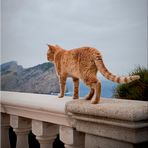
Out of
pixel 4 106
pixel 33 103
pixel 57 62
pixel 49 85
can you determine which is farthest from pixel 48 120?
pixel 49 85

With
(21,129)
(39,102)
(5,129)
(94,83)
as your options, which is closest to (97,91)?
(94,83)

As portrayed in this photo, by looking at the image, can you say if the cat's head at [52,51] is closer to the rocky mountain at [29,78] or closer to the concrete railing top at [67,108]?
the concrete railing top at [67,108]

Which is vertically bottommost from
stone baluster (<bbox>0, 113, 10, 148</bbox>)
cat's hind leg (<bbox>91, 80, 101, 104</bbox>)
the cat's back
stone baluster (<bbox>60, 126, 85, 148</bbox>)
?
stone baluster (<bbox>0, 113, 10, 148</bbox>)

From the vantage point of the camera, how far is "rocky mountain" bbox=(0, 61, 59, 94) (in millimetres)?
2249

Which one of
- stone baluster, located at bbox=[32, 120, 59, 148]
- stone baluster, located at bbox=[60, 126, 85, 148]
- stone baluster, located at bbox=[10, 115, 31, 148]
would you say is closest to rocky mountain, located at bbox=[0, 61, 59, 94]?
stone baluster, located at bbox=[10, 115, 31, 148]

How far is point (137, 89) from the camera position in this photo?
2.41 m

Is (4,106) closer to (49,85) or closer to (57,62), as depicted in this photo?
(57,62)

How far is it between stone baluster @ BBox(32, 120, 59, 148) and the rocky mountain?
852 mm

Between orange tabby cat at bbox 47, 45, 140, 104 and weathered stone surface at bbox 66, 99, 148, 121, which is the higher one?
orange tabby cat at bbox 47, 45, 140, 104

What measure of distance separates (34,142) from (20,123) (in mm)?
222

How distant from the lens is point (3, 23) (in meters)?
2.32

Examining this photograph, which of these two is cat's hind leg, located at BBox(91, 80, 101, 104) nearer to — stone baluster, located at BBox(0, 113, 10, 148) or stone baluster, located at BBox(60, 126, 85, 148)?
Result: stone baluster, located at BBox(60, 126, 85, 148)

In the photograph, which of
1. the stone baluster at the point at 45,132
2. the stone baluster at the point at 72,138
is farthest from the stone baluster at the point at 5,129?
the stone baluster at the point at 72,138

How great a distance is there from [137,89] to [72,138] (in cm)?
139
